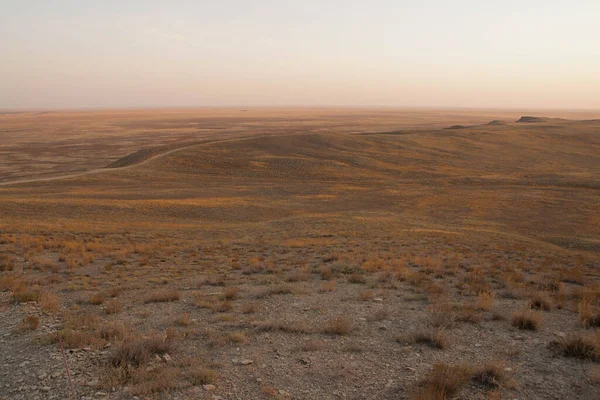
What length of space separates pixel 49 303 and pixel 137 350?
4.23 m

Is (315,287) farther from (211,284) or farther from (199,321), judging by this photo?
(199,321)

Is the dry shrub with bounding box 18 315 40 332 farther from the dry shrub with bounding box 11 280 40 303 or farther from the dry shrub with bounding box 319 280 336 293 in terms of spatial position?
the dry shrub with bounding box 319 280 336 293

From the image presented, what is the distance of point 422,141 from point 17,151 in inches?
3397

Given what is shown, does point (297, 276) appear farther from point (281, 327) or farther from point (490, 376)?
point (490, 376)

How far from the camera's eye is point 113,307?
9.66 meters

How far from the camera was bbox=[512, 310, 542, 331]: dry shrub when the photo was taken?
8.80 m

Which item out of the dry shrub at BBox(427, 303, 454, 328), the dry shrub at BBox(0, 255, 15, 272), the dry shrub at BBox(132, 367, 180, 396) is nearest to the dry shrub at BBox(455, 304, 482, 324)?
the dry shrub at BBox(427, 303, 454, 328)

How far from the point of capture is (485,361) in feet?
23.7

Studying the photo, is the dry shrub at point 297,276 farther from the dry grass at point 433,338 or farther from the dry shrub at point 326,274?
the dry grass at point 433,338

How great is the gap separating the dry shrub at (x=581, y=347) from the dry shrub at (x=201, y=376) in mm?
6229

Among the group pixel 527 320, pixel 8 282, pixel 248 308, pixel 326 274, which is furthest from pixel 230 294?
pixel 527 320

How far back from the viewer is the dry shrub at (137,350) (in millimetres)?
6727

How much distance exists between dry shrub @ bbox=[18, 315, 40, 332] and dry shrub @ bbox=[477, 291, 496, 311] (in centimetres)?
986

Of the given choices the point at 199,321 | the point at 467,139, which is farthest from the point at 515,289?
the point at 467,139
